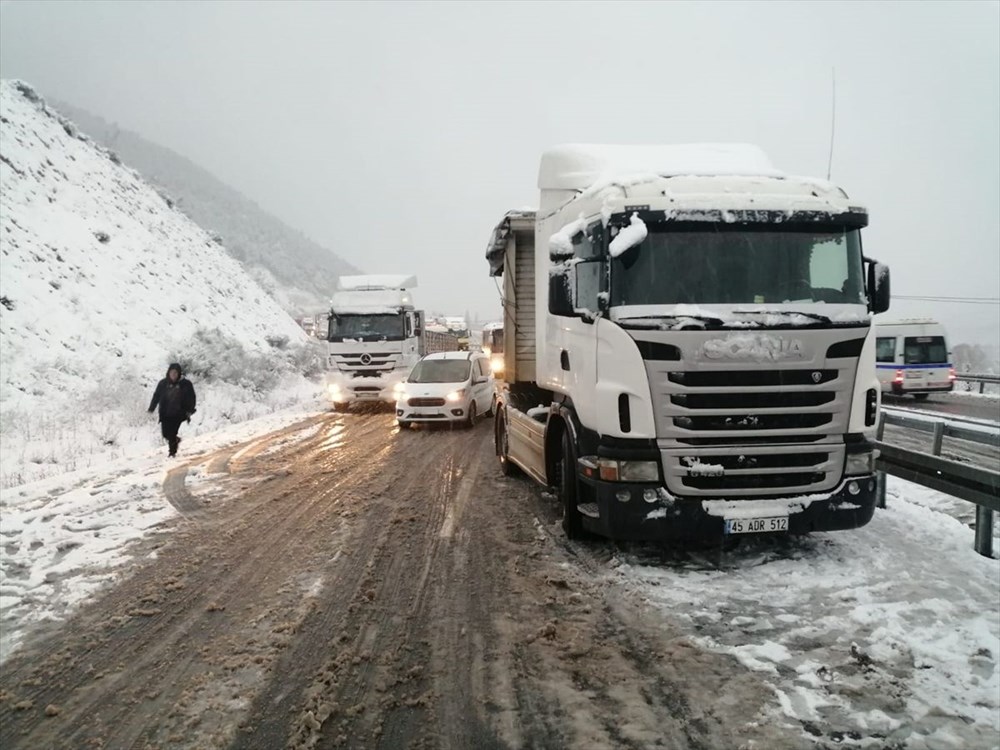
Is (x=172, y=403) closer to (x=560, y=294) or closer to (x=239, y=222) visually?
(x=560, y=294)

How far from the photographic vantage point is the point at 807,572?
5.11 metres

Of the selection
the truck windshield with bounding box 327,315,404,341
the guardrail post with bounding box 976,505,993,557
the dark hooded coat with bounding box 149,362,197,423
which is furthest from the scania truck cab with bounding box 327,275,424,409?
the guardrail post with bounding box 976,505,993,557

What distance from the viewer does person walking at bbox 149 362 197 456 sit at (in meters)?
10.7

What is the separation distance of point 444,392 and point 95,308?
1552cm

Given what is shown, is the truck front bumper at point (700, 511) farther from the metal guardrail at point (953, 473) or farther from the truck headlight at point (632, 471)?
the metal guardrail at point (953, 473)

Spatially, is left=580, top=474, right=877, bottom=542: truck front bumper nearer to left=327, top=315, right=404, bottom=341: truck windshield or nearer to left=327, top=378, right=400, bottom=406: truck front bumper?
left=327, top=378, right=400, bottom=406: truck front bumper

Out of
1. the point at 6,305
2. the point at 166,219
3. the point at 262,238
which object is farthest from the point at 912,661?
the point at 262,238

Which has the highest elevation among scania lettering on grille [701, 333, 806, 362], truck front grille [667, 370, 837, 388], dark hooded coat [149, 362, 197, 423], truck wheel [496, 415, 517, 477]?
scania lettering on grille [701, 333, 806, 362]

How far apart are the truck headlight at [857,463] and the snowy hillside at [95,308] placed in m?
11.1

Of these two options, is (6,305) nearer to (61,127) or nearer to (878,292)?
(61,127)

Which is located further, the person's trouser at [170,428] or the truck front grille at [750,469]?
the person's trouser at [170,428]

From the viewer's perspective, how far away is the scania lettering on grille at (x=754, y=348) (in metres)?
4.83

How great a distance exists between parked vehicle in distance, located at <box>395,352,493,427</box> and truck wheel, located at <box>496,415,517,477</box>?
14.9ft

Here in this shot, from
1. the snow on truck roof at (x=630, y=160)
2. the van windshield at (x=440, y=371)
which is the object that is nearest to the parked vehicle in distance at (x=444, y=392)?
the van windshield at (x=440, y=371)
